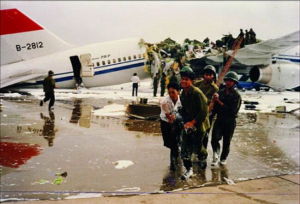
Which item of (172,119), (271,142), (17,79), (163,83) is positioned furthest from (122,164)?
(17,79)

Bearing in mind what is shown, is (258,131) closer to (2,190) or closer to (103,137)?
(103,137)

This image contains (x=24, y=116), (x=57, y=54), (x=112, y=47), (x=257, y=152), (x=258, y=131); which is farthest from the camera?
(x=112, y=47)

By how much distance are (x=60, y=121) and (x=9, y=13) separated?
38.7 ft

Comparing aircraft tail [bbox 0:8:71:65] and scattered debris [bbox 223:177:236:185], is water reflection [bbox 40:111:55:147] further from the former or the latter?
aircraft tail [bbox 0:8:71:65]

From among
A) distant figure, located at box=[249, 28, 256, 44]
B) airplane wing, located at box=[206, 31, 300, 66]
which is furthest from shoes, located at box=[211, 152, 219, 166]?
distant figure, located at box=[249, 28, 256, 44]

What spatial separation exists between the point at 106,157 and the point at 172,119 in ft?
5.44

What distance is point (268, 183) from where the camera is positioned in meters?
4.87

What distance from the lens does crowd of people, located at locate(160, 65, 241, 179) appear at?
4969 millimetres

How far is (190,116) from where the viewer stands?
507cm

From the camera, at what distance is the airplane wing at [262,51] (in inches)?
883

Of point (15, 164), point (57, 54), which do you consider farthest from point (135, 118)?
point (57, 54)

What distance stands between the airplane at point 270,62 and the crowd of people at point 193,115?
17.0 meters

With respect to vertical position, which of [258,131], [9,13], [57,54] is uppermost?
[9,13]

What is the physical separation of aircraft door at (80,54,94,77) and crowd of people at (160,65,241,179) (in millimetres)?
15309
